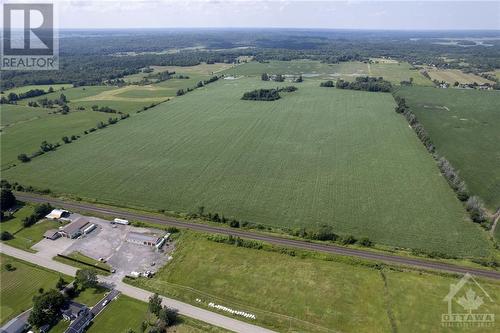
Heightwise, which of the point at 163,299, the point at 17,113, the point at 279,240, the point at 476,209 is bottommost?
the point at 163,299

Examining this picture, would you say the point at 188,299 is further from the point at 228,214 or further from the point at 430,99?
the point at 430,99

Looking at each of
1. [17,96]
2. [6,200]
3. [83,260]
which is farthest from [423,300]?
[17,96]

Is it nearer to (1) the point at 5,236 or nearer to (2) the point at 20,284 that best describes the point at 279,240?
(2) the point at 20,284

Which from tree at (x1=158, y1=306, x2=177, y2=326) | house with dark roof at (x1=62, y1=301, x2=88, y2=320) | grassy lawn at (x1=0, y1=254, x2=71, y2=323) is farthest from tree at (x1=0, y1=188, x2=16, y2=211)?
tree at (x1=158, y1=306, x2=177, y2=326)

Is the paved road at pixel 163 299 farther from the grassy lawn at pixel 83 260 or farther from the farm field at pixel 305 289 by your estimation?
the farm field at pixel 305 289

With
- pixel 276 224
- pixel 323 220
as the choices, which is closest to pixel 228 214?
pixel 276 224

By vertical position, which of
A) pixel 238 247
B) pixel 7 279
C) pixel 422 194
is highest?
pixel 422 194
